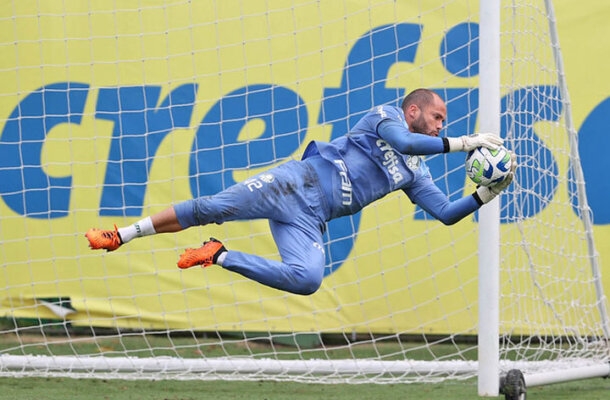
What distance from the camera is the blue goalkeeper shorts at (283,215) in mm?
5582

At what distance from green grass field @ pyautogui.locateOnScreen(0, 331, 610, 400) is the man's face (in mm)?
1636

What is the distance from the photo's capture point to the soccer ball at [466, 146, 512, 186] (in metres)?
5.48

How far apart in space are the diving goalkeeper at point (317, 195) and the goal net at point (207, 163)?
78.9 inches

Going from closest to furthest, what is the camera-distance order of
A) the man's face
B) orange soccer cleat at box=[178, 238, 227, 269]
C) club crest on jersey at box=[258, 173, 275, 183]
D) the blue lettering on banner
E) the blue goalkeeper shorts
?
orange soccer cleat at box=[178, 238, 227, 269]
the blue goalkeeper shorts
club crest on jersey at box=[258, 173, 275, 183]
the man's face
the blue lettering on banner

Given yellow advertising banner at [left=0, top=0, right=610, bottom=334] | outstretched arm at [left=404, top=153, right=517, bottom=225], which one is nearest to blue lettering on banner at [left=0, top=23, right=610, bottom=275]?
yellow advertising banner at [left=0, top=0, right=610, bottom=334]

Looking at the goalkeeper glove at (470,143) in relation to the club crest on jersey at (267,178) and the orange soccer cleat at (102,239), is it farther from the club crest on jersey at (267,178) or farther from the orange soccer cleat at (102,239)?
the orange soccer cleat at (102,239)

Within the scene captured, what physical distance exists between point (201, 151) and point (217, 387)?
1.88 m

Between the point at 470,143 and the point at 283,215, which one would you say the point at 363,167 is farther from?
the point at 470,143

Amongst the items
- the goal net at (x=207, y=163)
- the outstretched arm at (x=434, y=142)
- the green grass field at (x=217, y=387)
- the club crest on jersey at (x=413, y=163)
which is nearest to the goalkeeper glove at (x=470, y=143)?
the outstretched arm at (x=434, y=142)

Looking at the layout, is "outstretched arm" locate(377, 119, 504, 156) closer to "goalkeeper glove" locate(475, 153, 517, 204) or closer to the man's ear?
"goalkeeper glove" locate(475, 153, 517, 204)

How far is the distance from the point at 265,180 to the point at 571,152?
2281 mm

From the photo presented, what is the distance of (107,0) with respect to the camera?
8227 millimetres

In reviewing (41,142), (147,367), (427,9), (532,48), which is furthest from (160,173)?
(532,48)

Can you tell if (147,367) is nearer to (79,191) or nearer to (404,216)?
(79,191)
